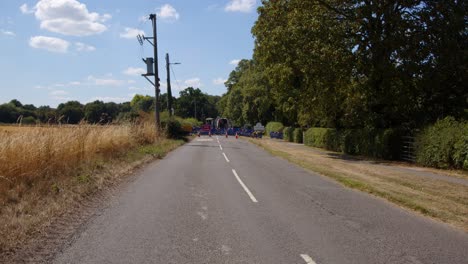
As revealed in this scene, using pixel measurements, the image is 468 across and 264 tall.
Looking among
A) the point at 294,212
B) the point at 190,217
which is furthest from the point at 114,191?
the point at 294,212

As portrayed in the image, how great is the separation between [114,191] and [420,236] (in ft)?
25.5

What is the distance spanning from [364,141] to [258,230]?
2191cm

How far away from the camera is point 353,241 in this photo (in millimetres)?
6738

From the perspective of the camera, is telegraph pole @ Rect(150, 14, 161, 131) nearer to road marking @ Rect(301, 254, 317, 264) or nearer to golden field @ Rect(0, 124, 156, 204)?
golden field @ Rect(0, 124, 156, 204)

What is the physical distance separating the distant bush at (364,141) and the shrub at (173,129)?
14469mm

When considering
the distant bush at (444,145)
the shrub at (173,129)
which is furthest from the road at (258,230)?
the shrub at (173,129)

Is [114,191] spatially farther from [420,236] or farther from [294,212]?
[420,236]

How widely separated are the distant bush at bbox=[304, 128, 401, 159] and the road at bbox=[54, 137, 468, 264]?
560 inches

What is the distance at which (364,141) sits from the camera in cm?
2775

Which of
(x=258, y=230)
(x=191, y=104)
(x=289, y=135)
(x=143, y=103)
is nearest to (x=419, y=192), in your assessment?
(x=258, y=230)

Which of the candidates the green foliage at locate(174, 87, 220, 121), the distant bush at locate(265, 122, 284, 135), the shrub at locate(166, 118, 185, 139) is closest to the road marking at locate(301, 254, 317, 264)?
the shrub at locate(166, 118, 185, 139)

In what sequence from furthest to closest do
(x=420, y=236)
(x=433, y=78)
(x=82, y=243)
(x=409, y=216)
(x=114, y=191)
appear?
1. (x=433, y=78)
2. (x=114, y=191)
3. (x=409, y=216)
4. (x=420, y=236)
5. (x=82, y=243)

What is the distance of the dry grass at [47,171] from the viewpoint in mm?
7805

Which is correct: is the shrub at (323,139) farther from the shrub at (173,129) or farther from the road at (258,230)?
the road at (258,230)
